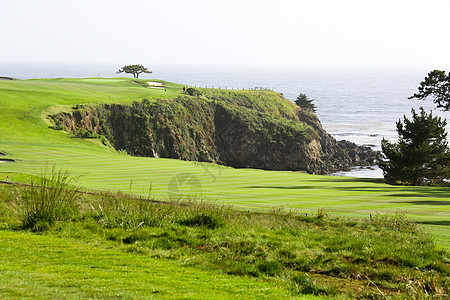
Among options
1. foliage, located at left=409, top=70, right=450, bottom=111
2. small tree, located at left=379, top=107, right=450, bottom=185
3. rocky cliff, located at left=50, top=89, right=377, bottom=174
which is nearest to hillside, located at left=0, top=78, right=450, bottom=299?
small tree, located at left=379, top=107, right=450, bottom=185

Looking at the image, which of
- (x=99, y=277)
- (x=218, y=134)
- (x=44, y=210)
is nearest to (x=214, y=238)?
(x=99, y=277)

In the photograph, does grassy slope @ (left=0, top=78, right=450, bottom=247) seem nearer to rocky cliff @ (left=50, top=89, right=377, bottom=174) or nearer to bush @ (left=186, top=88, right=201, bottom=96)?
rocky cliff @ (left=50, top=89, right=377, bottom=174)

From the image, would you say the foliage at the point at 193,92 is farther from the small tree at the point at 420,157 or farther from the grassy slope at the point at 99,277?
the grassy slope at the point at 99,277

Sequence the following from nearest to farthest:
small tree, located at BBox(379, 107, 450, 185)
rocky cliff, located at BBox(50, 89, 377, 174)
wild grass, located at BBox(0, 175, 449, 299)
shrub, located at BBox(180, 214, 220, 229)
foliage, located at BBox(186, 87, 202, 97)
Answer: wild grass, located at BBox(0, 175, 449, 299)
shrub, located at BBox(180, 214, 220, 229)
small tree, located at BBox(379, 107, 450, 185)
rocky cliff, located at BBox(50, 89, 377, 174)
foliage, located at BBox(186, 87, 202, 97)

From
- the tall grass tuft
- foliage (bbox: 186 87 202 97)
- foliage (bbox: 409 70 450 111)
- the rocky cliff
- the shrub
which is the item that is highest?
foliage (bbox: 409 70 450 111)

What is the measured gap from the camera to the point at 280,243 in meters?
12.0

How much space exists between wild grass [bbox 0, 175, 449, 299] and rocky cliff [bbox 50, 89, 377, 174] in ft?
141

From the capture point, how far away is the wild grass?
30.8ft

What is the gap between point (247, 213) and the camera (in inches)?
623

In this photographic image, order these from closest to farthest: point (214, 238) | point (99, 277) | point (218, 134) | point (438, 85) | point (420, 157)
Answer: point (99, 277), point (214, 238), point (438, 85), point (420, 157), point (218, 134)

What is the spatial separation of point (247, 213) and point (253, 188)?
288 inches

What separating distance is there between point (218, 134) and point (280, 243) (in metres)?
68.8

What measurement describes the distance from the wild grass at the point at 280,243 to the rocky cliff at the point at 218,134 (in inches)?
1690

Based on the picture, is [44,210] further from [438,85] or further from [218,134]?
[218,134]
